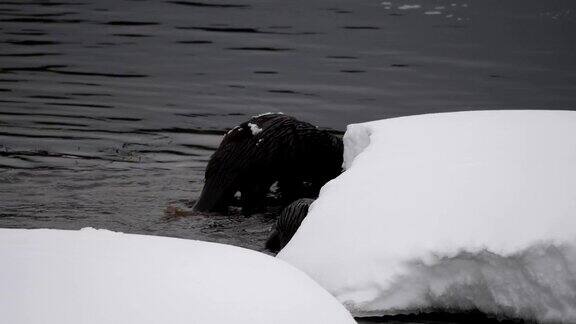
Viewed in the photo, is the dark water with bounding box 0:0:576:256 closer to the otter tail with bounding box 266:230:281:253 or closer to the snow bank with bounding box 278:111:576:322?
the otter tail with bounding box 266:230:281:253

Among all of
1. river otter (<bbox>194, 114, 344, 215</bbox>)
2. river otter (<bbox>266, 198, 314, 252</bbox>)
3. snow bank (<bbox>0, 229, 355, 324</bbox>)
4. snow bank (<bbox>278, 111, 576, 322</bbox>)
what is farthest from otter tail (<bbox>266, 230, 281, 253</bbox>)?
snow bank (<bbox>0, 229, 355, 324</bbox>)

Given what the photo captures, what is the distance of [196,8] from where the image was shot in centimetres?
2853

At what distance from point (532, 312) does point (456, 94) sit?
11504 mm

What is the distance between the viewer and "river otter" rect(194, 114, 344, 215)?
27.7 ft

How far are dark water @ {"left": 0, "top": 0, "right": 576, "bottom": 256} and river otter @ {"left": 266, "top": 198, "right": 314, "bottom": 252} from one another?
14 cm

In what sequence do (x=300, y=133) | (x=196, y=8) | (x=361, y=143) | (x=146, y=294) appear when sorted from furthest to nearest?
(x=196, y=8)
(x=300, y=133)
(x=361, y=143)
(x=146, y=294)

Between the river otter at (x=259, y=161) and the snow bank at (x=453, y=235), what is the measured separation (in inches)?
88.5

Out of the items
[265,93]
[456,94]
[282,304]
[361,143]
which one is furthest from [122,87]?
[282,304]

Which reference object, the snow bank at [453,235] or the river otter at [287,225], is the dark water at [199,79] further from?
the snow bank at [453,235]

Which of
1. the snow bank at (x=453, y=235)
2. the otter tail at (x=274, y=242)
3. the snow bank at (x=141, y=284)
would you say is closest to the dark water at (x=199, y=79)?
the otter tail at (x=274, y=242)

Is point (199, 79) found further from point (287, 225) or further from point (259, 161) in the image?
point (287, 225)

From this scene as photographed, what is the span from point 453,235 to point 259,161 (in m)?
3.26

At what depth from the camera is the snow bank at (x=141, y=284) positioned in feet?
11.0

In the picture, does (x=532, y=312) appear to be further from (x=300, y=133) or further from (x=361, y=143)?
(x=300, y=133)
